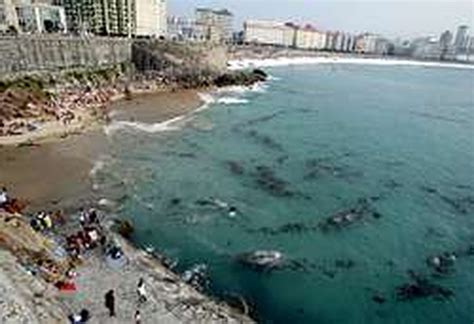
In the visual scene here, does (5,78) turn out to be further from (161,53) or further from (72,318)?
(72,318)

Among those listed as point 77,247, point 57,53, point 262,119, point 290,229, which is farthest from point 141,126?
point 77,247

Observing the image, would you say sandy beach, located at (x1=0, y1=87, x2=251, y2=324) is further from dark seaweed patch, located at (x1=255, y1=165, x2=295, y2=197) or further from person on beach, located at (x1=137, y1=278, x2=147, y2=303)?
dark seaweed patch, located at (x1=255, y1=165, x2=295, y2=197)

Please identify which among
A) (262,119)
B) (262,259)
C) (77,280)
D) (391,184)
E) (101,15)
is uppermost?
(101,15)

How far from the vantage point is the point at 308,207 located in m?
38.3

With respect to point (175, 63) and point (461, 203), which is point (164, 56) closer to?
point (175, 63)

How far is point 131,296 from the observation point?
24344mm

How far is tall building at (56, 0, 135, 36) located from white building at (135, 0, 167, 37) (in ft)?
18.3

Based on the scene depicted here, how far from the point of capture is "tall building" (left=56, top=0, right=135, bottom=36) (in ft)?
398

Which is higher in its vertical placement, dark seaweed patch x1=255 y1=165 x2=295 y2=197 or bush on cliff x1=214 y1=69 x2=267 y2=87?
dark seaweed patch x1=255 y1=165 x2=295 y2=197

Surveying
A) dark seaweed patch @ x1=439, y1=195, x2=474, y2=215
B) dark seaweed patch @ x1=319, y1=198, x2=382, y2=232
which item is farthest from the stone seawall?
dark seaweed patch @ x1=439, y1=195, x2=474, y2=215

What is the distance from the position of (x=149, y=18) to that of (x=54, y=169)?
112 meters

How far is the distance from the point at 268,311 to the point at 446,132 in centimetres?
5847

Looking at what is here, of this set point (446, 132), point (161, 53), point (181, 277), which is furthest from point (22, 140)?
point (446, 132)

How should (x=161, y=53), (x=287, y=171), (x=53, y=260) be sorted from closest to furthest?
(x=53, y=260) < (x=287, y=171) < (x=161, y=53)
